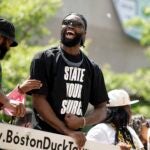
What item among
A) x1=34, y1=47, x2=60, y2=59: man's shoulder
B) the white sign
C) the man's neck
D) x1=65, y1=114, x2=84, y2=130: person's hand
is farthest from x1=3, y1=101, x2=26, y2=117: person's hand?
the man's neck

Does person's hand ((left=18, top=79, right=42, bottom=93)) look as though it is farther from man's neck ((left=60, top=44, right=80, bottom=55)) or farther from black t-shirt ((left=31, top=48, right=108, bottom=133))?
man's neck ((left=60, top=44, right=80, bottom=55))

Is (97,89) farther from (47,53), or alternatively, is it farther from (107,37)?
(107,37)

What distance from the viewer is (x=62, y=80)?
551cm

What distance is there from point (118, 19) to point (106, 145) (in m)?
21.4

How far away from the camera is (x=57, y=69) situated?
18.1 feet

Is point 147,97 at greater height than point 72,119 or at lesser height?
lesser

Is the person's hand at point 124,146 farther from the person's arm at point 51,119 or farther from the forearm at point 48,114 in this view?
the forearm at point 48,114

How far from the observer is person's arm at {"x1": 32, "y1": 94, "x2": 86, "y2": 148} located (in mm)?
5359

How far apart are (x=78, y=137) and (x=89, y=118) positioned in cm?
26

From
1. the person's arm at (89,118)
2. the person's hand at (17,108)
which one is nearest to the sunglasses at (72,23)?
the person's arm at (89,118)

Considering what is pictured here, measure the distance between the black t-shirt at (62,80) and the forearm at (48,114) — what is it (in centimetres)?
6

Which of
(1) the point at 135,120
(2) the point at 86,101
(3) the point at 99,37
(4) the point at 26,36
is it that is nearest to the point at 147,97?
(4) the point at 26,36

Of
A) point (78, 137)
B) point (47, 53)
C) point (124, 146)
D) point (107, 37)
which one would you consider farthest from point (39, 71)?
point (107, 37)

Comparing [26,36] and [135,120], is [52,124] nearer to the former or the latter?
[135,120]
